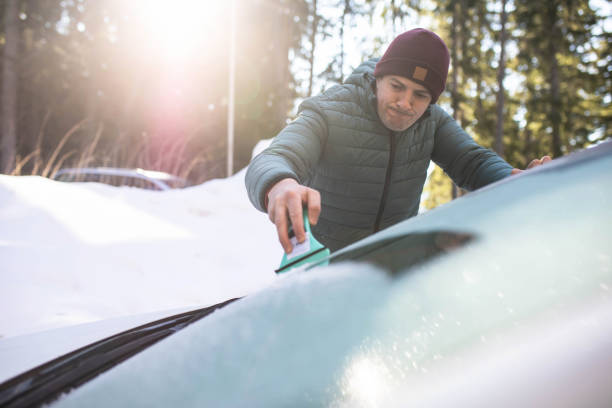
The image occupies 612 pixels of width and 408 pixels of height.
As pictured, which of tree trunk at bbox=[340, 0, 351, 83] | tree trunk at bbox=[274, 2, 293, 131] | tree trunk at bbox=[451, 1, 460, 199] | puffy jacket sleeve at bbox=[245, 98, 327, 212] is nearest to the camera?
puffy jacket sleeve at bbox=[245, 98, 327, 212]

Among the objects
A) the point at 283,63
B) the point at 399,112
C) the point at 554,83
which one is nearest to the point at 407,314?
the point at 399,112

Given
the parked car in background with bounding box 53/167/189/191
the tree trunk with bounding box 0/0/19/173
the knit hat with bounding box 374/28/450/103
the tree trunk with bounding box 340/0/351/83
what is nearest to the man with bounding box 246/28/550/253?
the knit hat with bounding box 374/28/450/103

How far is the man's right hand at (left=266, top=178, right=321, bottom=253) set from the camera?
108 centimetres

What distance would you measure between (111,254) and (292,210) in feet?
9.60

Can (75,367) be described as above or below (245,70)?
above

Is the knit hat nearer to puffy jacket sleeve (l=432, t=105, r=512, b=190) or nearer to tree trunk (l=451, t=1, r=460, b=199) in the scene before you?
puffy jacket sleeve (l=432, t=105, r=512, b=190)

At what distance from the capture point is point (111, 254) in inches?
139

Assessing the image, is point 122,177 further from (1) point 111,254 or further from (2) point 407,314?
(2) point 407,314

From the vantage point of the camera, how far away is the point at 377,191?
238cm

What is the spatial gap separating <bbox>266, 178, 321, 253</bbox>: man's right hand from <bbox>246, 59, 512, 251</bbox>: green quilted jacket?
0.92m

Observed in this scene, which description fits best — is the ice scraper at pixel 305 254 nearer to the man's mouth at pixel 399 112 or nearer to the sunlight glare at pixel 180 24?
the man's mouth at pixel 399 112

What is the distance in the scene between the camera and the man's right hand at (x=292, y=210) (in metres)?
1.08

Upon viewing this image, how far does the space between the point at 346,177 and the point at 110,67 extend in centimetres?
1816

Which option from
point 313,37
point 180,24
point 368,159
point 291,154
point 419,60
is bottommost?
point 313,37
